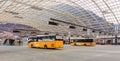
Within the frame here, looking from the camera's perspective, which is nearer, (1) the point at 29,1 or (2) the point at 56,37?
(2) the point at 56,37

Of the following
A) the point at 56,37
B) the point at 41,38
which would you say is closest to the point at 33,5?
the point at 41,38

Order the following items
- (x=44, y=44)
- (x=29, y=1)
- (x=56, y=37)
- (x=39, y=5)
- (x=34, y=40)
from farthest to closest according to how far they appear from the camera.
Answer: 1. (x=39, y=5)
2. (x=29, y=1)
3. (x=34, y=40)
4. (x=44, y=44)
5. (x=56, y=37)

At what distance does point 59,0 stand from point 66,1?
7.57 feet

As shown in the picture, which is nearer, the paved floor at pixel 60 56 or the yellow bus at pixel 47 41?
the paved floor at pixel 60 56

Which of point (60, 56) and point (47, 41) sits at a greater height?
A: point (47, 41)

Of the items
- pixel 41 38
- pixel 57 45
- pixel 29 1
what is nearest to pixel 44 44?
pixel 41 38

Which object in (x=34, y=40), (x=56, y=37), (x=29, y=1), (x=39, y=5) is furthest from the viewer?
(x=39, y=5)

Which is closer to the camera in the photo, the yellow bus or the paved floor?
the paved floor

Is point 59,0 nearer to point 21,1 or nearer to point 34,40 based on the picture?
point 21,1

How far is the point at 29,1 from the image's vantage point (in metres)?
46.2

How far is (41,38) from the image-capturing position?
39.0 meters

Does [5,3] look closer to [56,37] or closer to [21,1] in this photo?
[21,1]

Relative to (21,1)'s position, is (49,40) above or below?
below

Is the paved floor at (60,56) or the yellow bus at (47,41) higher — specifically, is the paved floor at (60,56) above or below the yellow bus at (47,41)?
below
